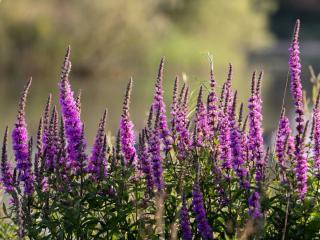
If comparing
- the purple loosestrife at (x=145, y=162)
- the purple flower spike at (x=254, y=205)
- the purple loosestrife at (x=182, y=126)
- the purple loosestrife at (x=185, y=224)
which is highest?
the purple loosestrife at (x=182, y=126)

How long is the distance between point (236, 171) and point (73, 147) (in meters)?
1.05

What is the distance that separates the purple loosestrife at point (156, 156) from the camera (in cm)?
434

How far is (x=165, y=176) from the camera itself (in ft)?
16.0

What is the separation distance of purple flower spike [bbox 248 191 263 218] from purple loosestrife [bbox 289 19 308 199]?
0.30 m

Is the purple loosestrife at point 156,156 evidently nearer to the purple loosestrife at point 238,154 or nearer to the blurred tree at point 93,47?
the purple loosestrife at point 238,154

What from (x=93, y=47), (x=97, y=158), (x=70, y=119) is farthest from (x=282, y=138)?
(x=93, y=47)

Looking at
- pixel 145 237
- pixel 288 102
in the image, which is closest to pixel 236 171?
pixel 145 237

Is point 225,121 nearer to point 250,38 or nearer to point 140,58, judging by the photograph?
point 140,58

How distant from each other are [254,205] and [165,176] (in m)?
0.80

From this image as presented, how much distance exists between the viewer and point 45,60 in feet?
118

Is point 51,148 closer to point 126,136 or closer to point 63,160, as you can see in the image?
point 63,160

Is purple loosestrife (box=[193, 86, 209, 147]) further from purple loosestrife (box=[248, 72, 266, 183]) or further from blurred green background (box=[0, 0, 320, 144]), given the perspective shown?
blurred green background (box=[0, 0, 320, 144])

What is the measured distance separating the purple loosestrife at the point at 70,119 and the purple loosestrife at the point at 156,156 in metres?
0.46

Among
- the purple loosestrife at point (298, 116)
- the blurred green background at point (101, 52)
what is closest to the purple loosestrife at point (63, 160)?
the purple loosestrife at point (298, 116)
